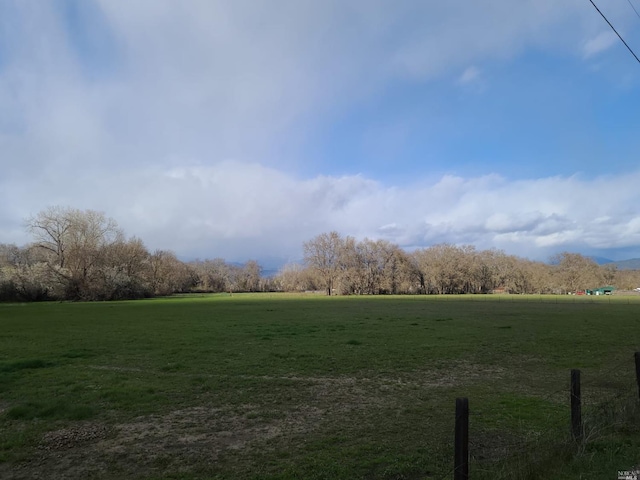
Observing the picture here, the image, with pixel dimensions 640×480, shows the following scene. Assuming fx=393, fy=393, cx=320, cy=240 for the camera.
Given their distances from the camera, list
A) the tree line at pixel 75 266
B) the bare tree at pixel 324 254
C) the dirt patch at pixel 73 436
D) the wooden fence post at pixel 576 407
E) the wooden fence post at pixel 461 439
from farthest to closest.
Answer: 1. the bare tree at pixel 324 254
2. the tree line at pixel 75 266
3. the dirt patch at pixel 73 436
4. the wooden fence post at pixel 576 407
5. the wooden fence post at pixel 461 439

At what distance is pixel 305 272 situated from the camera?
142750 millimetres

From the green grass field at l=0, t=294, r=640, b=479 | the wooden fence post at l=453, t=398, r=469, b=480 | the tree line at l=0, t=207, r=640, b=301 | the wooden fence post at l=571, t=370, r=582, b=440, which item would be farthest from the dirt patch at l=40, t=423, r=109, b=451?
the tree line at l=0, t=207, r=640, b=301

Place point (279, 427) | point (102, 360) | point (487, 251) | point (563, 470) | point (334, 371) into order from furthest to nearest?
point (487, 251)
point (102, 360)
point (334, 371)
point (279, 427)
point (563, 470)

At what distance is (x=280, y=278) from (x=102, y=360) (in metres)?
156

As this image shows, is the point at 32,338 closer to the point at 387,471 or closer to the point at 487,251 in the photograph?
the point at 387,471

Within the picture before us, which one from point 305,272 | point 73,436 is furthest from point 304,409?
point 305,272

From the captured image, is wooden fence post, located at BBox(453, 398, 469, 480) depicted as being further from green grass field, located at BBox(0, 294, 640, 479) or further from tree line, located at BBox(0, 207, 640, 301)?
tree line, located at BBox(0, 207, 640, 301)

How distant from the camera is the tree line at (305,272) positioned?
81.2 metres

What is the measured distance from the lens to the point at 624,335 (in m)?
24.7

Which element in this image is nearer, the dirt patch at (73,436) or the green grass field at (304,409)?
the green grass field at (304,409)

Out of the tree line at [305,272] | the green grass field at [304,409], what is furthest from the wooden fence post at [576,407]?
the tree line at [305,272]

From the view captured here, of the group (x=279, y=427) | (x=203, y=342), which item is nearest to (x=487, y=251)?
(x=203, y=342)

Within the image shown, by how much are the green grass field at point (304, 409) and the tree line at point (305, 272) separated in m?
70.0

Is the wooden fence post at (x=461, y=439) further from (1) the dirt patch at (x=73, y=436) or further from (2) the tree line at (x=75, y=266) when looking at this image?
(2) the tree line at (x=75, y=266)
